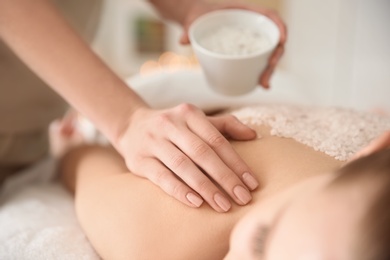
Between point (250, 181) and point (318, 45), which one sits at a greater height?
point (250, 181)

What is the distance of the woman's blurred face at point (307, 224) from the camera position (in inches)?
26.0

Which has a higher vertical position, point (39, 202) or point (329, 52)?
point (39, 202)

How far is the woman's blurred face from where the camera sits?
0.66m

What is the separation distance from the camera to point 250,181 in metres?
0.88

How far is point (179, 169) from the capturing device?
2.90ft

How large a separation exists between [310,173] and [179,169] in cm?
20

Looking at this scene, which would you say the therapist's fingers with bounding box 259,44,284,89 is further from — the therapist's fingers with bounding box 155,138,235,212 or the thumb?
the therapist's fingers with bounding box 155,138,235,212

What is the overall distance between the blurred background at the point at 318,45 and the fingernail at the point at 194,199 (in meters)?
1.13

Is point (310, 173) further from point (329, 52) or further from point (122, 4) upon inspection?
point (122, 4)

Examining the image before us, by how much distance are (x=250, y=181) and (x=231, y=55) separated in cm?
29

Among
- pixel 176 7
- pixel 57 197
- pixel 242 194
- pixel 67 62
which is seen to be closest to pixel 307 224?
pixel 242 194

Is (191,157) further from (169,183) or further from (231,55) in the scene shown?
(231,55)

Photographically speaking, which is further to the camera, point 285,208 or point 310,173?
point 310,173

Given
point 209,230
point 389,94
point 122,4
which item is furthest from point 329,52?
point 209,230
